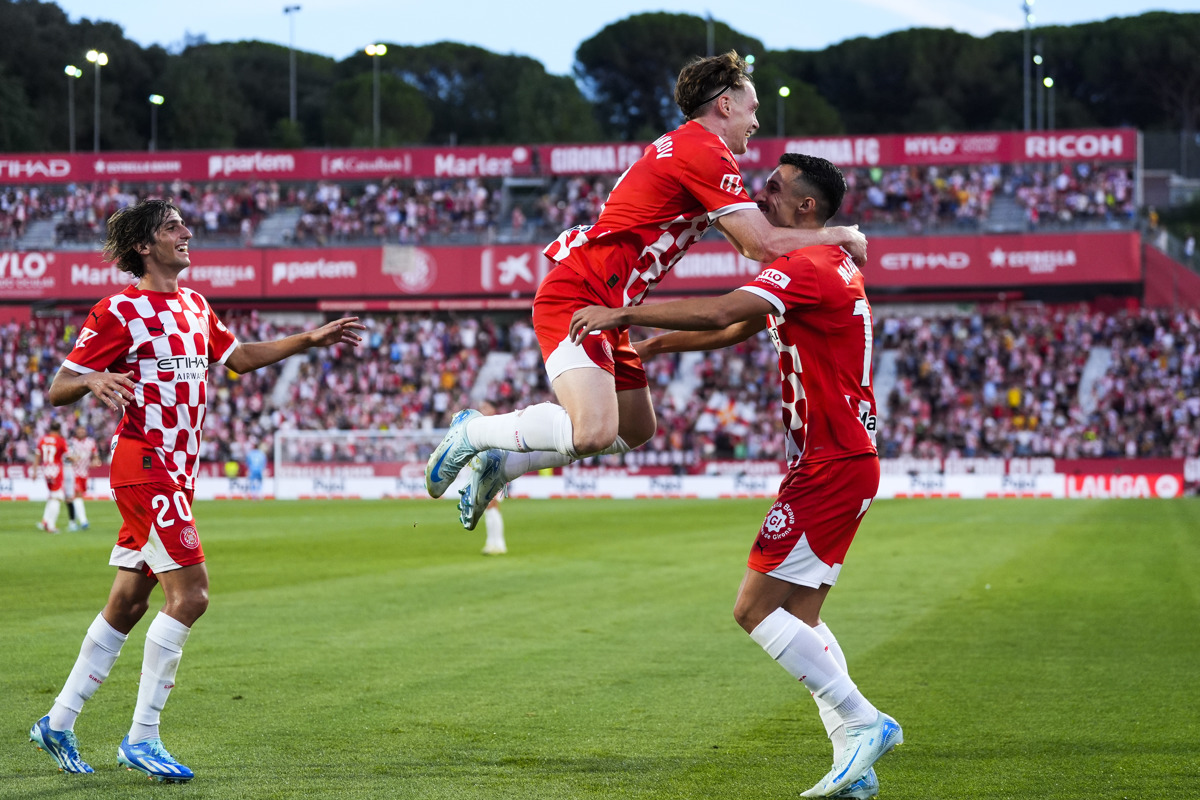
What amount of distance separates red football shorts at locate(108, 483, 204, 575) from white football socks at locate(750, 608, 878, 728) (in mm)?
2628

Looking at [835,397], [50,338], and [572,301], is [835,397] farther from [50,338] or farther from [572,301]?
[50,338]

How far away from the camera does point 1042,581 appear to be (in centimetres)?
1566

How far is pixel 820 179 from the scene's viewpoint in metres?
5.88

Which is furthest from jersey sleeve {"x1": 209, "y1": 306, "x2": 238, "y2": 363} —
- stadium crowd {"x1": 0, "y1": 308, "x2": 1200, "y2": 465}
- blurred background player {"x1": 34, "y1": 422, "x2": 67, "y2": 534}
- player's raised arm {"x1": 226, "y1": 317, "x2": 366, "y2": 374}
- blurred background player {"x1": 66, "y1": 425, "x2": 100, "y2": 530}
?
stadium crowd {"x1": 0, "y1": 308, "x2": 1200, "y2": 465}

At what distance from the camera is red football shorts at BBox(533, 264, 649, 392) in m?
6.07

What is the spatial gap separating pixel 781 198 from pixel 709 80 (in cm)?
69

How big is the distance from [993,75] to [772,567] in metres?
95.5

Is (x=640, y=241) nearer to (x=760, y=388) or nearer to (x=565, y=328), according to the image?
(x=565, y=328)

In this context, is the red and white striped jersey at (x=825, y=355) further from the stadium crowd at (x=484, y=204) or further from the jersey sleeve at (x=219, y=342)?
the stadium crowd at (x=484, y=204)

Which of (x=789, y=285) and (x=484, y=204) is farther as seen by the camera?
(x=484, y=204)

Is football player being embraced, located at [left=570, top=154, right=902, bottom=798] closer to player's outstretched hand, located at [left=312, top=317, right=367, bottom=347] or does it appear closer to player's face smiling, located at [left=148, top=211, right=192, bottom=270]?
player's outstretched hand, located at [left=312, top=317, right=367, bottom=347]

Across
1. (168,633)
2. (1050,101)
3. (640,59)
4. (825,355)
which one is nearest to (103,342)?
(168,633)

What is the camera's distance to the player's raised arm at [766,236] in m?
5.80

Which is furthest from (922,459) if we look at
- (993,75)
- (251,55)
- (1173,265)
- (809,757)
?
(251,55)
